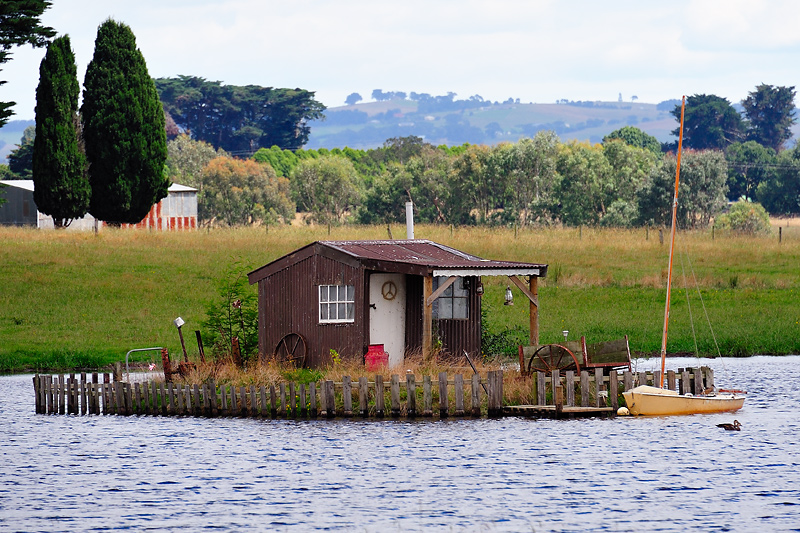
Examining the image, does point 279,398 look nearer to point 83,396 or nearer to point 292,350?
point 292,350

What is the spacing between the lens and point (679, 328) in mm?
48031

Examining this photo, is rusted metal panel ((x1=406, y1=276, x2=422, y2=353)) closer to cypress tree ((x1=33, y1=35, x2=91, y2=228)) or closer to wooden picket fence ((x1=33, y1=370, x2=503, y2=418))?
wooden picket fence ((x1=33, y1=370, x2=503, y2=418))

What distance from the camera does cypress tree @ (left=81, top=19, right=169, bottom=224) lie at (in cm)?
7256

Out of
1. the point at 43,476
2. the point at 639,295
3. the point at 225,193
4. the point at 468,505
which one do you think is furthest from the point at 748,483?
the point at 225,193

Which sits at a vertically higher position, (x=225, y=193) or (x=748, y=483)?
(x=225, y=193)

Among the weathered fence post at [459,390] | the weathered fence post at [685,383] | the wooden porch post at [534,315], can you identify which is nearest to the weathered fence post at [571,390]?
the weathered fence post at [459,390]

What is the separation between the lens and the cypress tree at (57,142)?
225ft

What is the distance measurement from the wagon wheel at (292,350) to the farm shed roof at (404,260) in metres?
1.97

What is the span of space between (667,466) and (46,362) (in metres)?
24.5

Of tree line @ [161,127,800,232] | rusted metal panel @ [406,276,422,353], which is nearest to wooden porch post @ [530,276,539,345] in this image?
rusted metal panel @ [406,276,422,353]

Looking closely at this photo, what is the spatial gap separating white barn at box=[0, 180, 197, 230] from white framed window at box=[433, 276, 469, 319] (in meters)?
44.3

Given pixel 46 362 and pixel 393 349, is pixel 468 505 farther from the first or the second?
pixel 46 362

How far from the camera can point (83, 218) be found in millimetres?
81375

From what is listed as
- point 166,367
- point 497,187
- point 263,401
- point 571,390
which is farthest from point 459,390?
point 497,187
